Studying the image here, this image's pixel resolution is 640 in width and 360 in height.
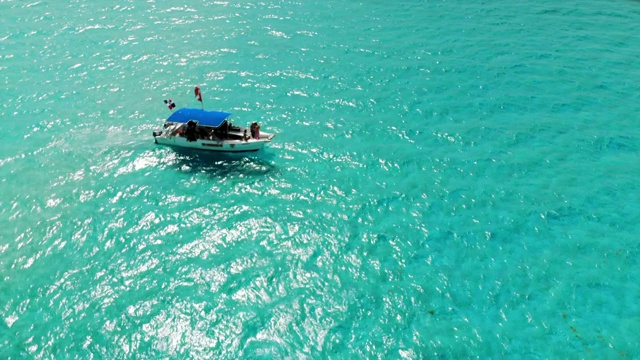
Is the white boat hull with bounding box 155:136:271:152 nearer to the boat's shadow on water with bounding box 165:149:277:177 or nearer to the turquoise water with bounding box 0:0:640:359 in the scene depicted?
the boat's shadow on water with bounding box 165:149:277:177

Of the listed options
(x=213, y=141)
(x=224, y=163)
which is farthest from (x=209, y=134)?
(x=224, y=163)

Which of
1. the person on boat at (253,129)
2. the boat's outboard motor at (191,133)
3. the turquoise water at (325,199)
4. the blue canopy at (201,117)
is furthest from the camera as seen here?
the boat's outboard motor at (191,133)

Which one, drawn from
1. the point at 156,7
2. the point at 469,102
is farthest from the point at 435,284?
the point at 156,7

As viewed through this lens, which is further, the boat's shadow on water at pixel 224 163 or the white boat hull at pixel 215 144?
the white boat hull at pixel 215 144

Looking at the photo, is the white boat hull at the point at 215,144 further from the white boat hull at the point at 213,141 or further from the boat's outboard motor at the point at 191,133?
the boat's outboard motor at the point at 191,133

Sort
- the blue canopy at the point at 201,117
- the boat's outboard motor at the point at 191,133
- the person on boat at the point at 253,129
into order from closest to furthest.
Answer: the blue canopy at the point at 201,117 → the person on boat at the point at 253,129 → the boat's outboard motor at the point at 191,133

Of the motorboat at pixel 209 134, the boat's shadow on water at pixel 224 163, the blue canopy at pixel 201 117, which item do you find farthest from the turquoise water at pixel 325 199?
the blue canopy at pixel 201 117

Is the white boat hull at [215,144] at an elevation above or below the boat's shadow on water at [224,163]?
above

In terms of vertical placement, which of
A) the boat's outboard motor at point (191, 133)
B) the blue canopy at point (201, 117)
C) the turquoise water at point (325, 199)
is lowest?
the turquoise water at point (325, 199)

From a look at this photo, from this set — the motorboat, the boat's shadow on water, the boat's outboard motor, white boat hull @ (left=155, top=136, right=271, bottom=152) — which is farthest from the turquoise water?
the boat's outboard motor
